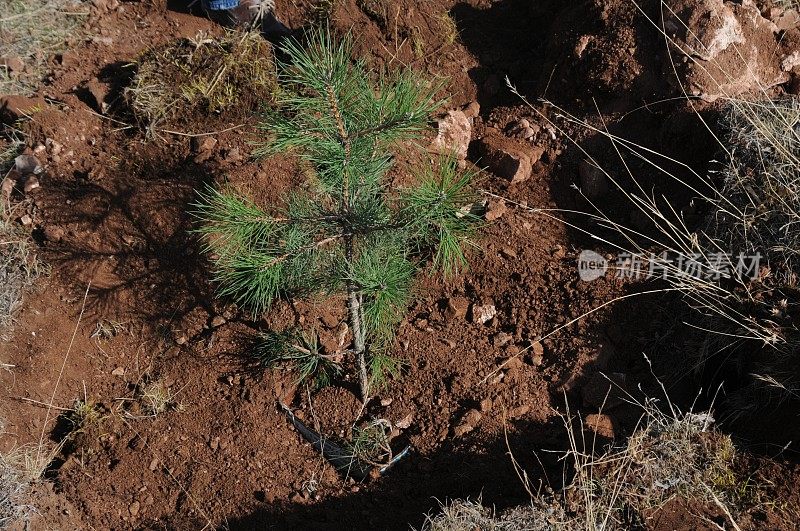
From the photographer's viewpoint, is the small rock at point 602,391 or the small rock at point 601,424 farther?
the small rock at point 602,391

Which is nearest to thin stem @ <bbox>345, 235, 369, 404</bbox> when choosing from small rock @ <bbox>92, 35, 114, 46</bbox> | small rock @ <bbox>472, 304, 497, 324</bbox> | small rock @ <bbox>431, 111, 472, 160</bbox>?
small rock @ <bbox>472, 304, 497, 324</bbox>

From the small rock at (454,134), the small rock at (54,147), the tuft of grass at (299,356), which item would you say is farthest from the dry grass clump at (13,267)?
Answer: the small rock at (454,134)

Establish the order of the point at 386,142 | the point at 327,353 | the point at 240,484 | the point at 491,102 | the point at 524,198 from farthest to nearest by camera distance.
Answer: the point at 491,102 → the point at 524,198 → the point at 327,353 → the point at 240,484 → the point at 386,142

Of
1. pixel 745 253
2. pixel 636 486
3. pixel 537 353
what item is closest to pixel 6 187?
pixel 537 353

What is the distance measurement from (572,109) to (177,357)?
2.06 m

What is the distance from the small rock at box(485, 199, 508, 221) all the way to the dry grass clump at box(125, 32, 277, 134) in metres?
1.16

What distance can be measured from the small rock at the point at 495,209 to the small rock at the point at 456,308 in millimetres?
388

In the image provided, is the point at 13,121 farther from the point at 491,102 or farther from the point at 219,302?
the point at 491,102

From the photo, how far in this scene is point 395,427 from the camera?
2965mm

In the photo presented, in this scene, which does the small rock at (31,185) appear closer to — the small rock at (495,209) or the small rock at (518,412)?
the small rock at (495,209)

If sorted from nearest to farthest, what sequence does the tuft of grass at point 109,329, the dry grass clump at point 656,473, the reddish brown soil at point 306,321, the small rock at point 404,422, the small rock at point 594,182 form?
the dry grass clump at point 656,473, the reddish brown soil at point 306,321, the small rock at point 404,422, the tuft of grass at point 109,329, the small rock at point 594,182

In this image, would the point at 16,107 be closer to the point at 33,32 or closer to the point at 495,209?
the point at 33,32

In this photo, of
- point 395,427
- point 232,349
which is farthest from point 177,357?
point 395,427

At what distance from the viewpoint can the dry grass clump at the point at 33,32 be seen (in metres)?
4.07
